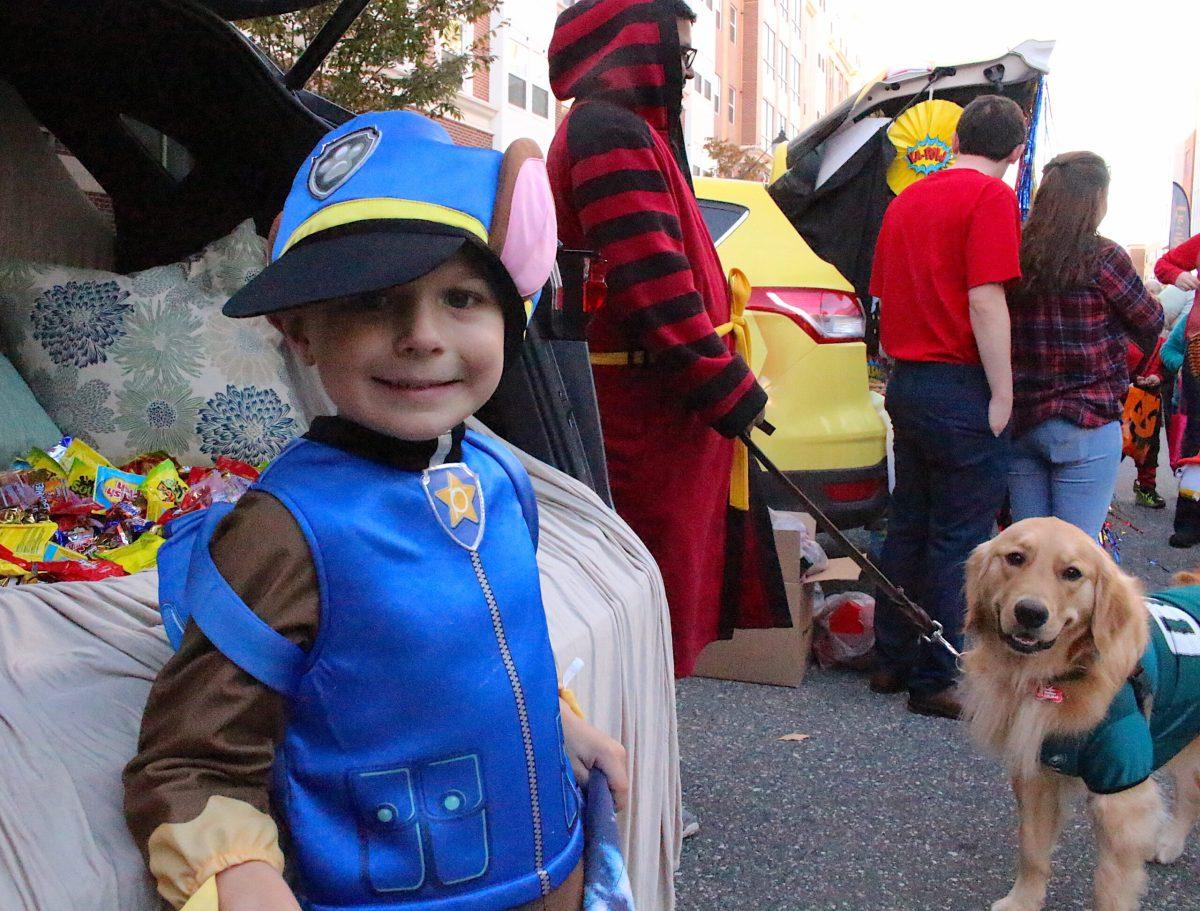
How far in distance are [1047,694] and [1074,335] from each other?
1684 millimetres

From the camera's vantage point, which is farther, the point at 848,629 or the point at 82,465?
the point at 848,629

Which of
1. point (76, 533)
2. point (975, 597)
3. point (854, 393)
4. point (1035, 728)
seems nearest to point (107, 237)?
point (76, 533)

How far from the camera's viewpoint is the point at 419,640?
3.48 feet

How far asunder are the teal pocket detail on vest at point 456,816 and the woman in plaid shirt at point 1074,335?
307cm

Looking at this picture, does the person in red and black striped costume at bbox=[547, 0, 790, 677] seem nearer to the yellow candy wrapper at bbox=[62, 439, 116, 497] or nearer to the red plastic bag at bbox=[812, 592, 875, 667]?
the yellow candy wrapper at bbox=[62, 439, 116, 497]

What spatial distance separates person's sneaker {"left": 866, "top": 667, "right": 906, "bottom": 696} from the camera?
386cm

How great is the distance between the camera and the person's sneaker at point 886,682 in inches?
152

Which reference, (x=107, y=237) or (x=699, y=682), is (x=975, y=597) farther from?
(x=107, y=237)

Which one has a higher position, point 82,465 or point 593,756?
point 82,465

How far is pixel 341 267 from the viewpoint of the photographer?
1.00 metres

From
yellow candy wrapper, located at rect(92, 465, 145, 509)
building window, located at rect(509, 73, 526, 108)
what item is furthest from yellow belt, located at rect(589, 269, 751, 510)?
building window, located at rect(509, 73, 526, 108)

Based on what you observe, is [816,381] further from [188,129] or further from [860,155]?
[188,129]

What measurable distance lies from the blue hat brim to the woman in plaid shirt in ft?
9.99

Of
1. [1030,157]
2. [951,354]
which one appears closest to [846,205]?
[1030,157]
